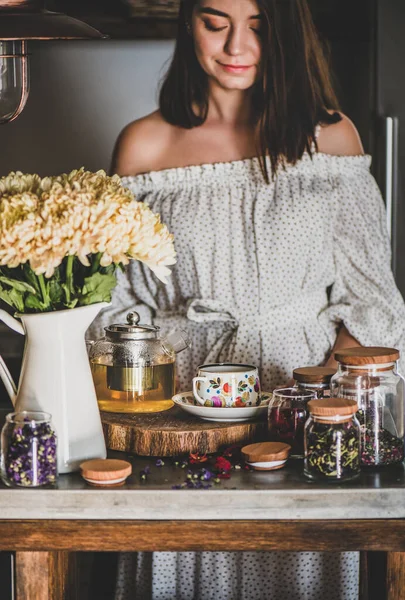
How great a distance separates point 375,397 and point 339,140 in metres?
1.10

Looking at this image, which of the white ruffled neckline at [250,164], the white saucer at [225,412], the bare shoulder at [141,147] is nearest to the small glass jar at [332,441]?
the white saucer at [225,412]

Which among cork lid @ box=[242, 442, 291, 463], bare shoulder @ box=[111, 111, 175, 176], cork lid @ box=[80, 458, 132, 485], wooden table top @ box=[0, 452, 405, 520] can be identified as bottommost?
wooden table top @ box=[0, 452, 405, 520]

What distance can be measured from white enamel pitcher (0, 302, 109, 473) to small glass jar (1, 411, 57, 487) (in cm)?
7

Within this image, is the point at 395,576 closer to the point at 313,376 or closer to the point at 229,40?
the point at 313,376

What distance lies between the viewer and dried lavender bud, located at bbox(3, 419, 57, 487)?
4.40 ft

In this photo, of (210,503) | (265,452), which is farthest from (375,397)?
(210,503)

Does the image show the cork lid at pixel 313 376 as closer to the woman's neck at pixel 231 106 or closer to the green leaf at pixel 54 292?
the green leaf at pixel 54 292

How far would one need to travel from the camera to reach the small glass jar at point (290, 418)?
150 centimetres

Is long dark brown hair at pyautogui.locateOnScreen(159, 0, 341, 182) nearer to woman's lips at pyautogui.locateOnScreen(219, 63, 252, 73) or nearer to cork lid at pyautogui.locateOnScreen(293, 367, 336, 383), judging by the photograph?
woman's lips at pyautogui.locateOnScreen(219, 63, 252, 73)

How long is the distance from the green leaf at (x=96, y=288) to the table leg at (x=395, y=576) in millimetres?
606

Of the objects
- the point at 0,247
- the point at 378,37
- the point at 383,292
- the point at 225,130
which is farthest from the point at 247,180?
the point at 0,247

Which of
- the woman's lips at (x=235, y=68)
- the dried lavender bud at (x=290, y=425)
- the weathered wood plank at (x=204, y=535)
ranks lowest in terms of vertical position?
the weathered wood plank at (x=204, y=535)

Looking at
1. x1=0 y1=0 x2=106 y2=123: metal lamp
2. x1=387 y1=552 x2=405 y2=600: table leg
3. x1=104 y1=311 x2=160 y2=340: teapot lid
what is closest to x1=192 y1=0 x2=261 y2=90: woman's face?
x1=0 y1=0 x2=106 y2=123: metal lamp

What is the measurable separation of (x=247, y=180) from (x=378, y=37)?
33.3 inches
